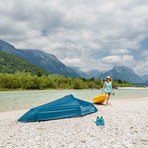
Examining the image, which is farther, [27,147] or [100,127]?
[100,127]

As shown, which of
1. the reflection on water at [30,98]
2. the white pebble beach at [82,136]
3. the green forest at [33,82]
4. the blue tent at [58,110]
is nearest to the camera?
the white pebble beach at [82,136]

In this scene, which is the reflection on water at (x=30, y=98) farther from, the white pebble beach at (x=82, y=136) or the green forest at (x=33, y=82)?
the green forest at (x=33, y=82)

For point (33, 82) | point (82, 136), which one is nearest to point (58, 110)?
point (82, 136)

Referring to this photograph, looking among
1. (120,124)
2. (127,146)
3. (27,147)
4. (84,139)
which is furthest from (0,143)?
(120,124)

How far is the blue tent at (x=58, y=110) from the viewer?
10088 mm

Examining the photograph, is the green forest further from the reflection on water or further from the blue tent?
the blue tent

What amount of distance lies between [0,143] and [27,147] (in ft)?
4.82

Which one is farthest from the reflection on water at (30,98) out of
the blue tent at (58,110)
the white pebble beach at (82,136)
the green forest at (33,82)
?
the green forest at (33,82)

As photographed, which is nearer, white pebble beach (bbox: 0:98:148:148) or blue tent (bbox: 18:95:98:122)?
white pebble beach (bbox: 0:98:148:148)

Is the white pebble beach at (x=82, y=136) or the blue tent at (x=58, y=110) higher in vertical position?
the blue tent at (x=58, y=110)

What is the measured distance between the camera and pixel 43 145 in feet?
19.7

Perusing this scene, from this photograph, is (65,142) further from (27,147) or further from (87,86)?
(87,86)

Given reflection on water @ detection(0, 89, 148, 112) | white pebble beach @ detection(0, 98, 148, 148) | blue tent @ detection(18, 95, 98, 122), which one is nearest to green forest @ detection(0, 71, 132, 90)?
reflection on water @ detection(0, 89, 148, 112)

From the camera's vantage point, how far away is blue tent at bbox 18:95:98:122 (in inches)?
397
